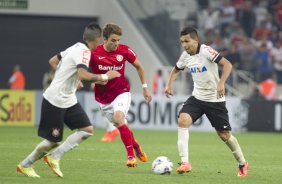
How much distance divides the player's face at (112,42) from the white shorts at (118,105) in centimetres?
83

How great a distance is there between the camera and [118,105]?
14258 millimetres

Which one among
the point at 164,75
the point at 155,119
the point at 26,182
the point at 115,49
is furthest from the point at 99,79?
the point at 164,75

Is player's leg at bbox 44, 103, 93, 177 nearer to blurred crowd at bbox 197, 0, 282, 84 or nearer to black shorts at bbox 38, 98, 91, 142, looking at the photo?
black shorts at bbox 38, 98, 91, 142

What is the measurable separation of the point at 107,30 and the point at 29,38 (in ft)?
77.6

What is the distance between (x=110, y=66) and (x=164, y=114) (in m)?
13.9

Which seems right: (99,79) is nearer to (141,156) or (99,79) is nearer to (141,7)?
(141,156)

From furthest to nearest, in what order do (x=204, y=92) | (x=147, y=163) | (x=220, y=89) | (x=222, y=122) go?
1. (x=147, y=163)
2. (x=204, y=92)
3. (x=222, y=122)
4. (x=220, y=89)

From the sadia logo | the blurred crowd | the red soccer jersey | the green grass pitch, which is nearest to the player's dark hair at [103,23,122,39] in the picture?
the red soccer jersey

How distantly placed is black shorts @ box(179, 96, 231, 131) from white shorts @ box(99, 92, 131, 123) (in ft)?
4.41

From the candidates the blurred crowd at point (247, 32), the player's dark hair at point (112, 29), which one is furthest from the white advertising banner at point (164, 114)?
the player's dark hair at point (112, 29)

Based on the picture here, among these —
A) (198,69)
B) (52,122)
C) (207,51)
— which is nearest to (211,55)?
(207,51)

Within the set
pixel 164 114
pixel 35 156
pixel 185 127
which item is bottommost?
pixel 35 156

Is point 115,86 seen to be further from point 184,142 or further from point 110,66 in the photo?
point 184,142

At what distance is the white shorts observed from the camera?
46.6ft
